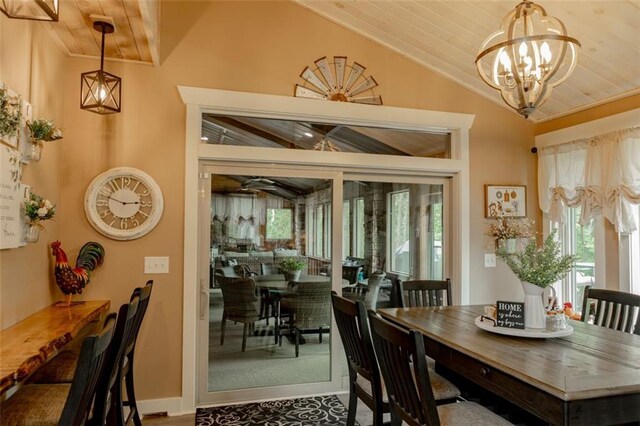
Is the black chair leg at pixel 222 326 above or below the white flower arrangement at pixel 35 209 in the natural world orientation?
below

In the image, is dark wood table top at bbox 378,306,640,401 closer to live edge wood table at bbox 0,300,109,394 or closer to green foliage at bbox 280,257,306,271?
green foliage at bbox 280,257,306,271

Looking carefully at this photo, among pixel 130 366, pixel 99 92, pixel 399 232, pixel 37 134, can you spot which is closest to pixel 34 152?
pixel 37 134

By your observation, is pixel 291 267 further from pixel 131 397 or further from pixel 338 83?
pixel 338 83

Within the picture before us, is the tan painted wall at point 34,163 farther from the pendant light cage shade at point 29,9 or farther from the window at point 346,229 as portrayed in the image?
the window at point 346,229

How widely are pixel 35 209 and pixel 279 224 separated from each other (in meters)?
1.79

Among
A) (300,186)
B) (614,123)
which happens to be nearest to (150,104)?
(300,186)

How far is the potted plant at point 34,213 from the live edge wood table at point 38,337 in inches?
19.4

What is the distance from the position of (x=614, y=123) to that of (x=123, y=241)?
4.03 metres

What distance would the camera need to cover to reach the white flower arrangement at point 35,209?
2.38 m

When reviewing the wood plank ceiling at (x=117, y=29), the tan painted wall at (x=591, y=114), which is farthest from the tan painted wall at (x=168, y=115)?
the tan painted wall at (x=591, y=114)

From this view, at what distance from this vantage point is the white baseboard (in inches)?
125

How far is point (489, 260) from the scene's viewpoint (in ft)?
13.4

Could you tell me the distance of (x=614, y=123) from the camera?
3422 millimetres

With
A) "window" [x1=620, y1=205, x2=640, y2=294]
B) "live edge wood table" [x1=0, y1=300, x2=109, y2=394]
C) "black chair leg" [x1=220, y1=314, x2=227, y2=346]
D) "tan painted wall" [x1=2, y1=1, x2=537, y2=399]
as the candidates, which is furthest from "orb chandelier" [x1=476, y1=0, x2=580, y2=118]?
"black chair leg" [x1=220, y1=314, x2=227, y2=346]
